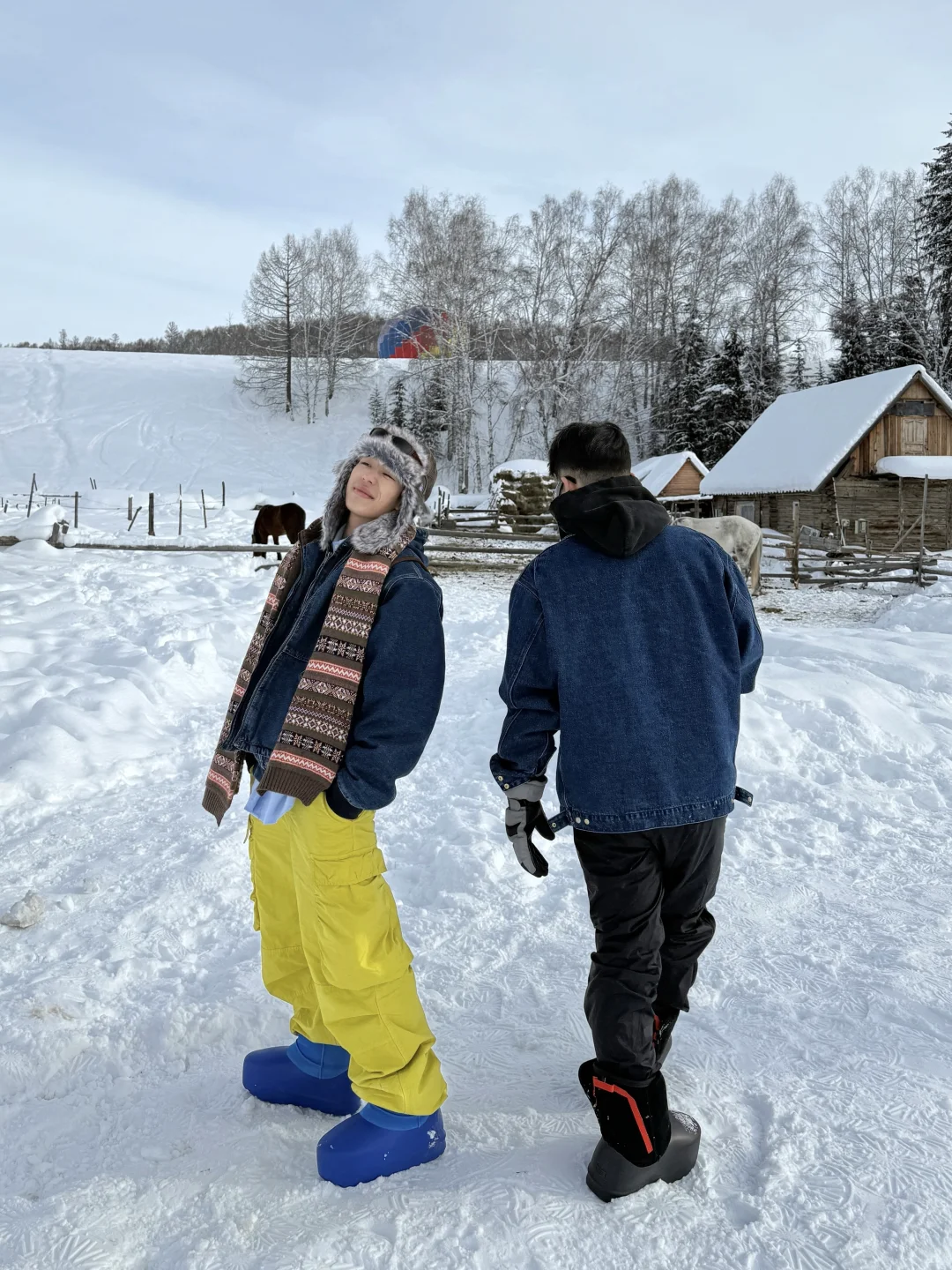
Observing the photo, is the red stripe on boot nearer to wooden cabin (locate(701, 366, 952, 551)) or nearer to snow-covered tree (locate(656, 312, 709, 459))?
wooden cabin (locate(701, 366, 952, 551))

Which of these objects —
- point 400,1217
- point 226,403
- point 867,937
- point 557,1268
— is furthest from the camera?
point 226,403

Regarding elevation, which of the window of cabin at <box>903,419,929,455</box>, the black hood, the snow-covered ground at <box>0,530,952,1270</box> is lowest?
the snow-covered ground at <box>0,530,952,1270</box>

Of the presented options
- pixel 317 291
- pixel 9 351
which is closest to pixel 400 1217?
pixel 317 291

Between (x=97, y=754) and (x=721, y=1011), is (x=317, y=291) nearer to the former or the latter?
(x=97, y=754)

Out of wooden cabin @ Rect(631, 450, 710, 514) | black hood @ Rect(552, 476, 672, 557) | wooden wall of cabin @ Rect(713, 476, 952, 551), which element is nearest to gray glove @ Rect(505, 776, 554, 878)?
black hood @ Rect(552, 476, 672, 557)

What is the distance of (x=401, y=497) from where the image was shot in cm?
223

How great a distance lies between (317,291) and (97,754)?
37728mm

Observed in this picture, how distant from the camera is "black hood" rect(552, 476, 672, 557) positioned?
198cm

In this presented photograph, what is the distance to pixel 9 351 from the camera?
44.2 meters

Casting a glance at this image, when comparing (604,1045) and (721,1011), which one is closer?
(604,1045)

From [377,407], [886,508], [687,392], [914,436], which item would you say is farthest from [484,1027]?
[377,407]

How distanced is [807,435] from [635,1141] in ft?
78.8

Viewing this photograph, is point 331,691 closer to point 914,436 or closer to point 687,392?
point 914,436

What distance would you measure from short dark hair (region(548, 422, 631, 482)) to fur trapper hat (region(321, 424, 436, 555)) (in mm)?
332
